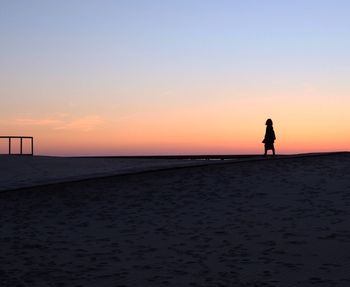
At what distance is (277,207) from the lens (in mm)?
12719

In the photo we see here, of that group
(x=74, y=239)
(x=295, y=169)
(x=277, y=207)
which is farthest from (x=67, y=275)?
(x=295, y=169)

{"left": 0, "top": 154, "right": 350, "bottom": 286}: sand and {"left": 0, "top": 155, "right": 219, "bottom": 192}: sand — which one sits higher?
{"left": 0, "top": 155, "right": 219, "bottom": 192}: sand

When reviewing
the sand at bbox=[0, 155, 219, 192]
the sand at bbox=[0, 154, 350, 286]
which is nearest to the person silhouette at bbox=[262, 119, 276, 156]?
A: the sand at bbox=[0, 155, 219, 192]

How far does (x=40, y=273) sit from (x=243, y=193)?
720cm

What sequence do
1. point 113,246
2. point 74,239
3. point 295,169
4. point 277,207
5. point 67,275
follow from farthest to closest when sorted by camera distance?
point 295,169 < point 277,207 < point 74,239 < point 113,246 < point 67,275

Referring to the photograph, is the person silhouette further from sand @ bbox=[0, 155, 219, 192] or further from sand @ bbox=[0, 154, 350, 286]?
sand @ bbox=[0, 154, 350, 286]

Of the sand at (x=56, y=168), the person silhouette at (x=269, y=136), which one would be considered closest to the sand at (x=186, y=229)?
the sand at (x=56, y=168)

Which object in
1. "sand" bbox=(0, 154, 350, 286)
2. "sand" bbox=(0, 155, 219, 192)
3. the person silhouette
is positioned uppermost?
the person silhouette

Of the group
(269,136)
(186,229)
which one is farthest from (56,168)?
(186,229)

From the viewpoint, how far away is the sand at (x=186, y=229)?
8.18m

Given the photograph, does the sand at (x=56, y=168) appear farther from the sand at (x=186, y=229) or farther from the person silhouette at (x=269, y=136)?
the person silhouette at (x=269, y=136)

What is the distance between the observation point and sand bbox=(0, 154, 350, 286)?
322 inches

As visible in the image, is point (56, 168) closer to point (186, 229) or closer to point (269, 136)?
point (269, 136)

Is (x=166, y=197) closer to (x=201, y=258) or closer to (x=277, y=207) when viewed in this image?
(x=277, y=207)
